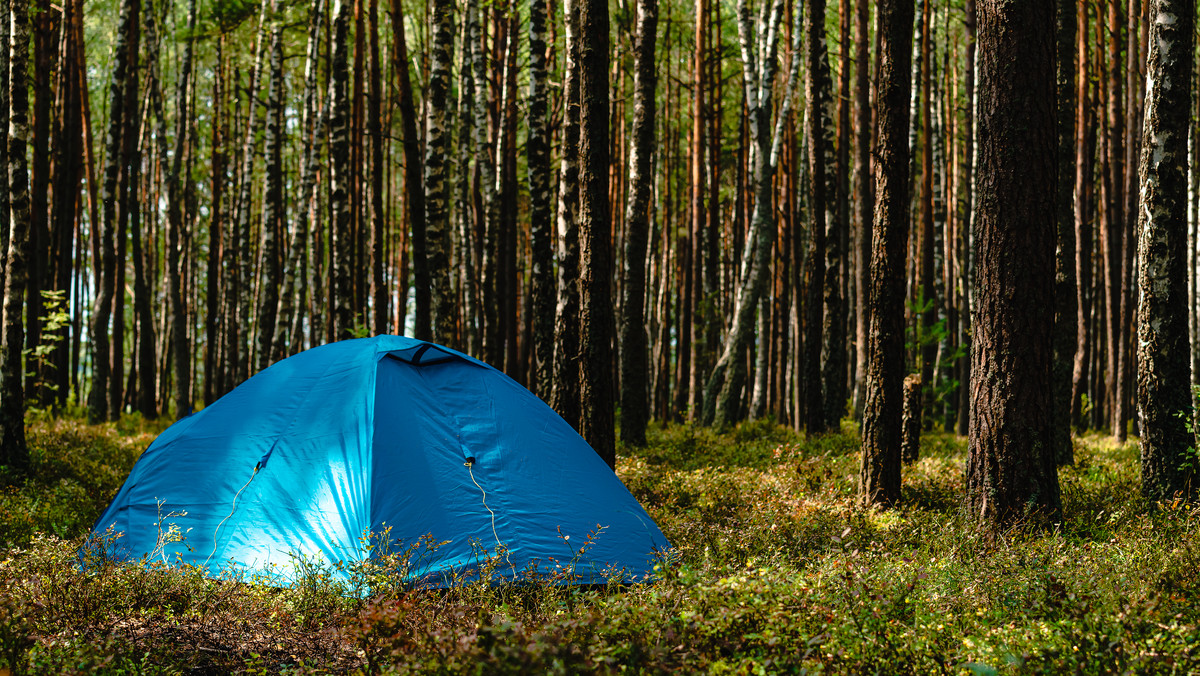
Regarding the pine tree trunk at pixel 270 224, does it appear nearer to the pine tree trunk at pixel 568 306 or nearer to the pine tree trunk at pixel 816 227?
the pine tree trunk at pixel 568 306

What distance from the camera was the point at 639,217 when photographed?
34.3ft

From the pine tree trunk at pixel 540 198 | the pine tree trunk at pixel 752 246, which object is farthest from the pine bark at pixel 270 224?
the pine tree trunk at pixel 752 246

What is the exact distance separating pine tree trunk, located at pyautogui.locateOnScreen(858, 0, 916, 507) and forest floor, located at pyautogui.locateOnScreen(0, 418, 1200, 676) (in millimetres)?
648

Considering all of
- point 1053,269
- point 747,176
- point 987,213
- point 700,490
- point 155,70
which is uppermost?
point 155,70

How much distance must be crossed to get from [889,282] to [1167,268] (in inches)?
81.1

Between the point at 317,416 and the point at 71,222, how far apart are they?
11235 mm

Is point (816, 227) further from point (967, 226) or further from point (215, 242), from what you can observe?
point (215, 242)

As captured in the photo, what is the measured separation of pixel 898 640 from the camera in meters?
3.62

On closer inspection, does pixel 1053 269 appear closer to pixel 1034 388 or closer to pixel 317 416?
pixel 1034 388

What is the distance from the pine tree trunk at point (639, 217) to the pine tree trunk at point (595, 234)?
2.24 metres

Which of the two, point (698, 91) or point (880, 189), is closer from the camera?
point (880, 189)

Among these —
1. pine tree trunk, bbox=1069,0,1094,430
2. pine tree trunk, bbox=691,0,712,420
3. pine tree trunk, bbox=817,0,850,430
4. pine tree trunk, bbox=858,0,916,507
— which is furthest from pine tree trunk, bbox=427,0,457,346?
pine tree trunk, bbox=1069,0,1094,430

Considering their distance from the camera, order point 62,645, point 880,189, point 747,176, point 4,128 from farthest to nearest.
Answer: point 747,176 → point 4,128 → point 880,189 → point 62,645

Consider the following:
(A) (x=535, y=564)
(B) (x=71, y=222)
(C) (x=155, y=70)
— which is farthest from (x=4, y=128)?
(A) (x=535, y=564)
